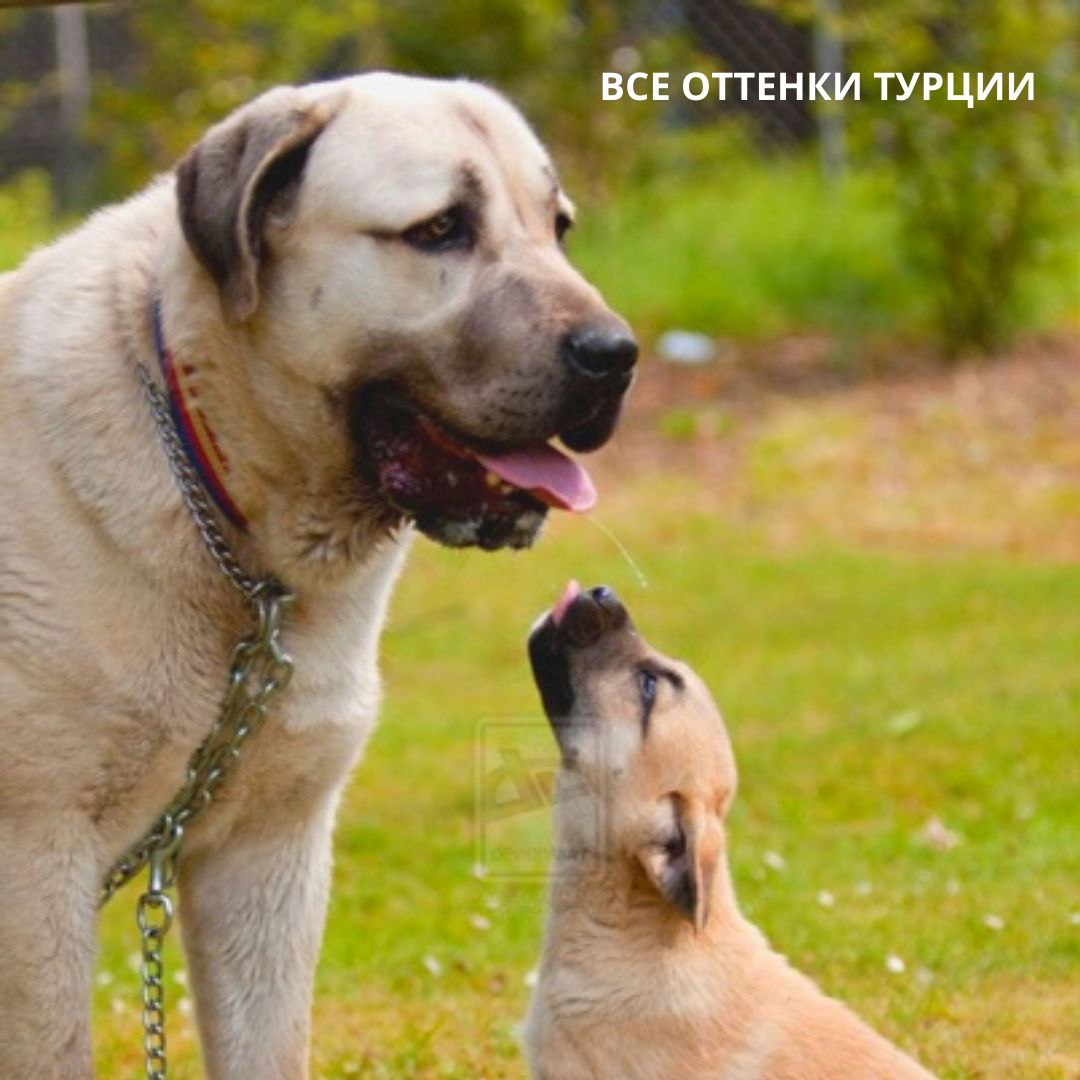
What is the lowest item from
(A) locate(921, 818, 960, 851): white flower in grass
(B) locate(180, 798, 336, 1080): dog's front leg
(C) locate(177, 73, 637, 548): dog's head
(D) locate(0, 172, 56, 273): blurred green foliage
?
(D) locate(0, 172, 56, 273): blurred green foliage

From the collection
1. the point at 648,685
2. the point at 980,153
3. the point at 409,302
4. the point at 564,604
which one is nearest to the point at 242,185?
the point at 409,302

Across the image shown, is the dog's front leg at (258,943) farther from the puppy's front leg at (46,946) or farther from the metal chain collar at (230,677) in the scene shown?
the puppy's front leg at (46,946)

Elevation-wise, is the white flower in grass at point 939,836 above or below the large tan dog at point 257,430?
below

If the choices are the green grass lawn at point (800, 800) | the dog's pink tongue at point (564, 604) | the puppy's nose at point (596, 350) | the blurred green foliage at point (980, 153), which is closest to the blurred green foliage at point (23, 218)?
the green grass lawn at point (800, 800)

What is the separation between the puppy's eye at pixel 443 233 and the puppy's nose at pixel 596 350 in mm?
271

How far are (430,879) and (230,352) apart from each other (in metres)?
3.40

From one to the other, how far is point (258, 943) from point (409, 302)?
127 centimetres

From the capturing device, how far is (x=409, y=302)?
4012 millimetres

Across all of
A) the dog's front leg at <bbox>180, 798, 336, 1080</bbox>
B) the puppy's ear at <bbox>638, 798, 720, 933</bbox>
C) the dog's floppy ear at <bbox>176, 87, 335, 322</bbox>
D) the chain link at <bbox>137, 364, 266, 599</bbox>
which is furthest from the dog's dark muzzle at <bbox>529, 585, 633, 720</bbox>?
the dog's floppy ear at <bbox>176, 87, 335, 322</bbox>

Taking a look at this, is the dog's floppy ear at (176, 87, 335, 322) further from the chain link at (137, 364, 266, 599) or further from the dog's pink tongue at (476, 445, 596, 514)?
the dog's pink tongue at (476, 445, 596, 514)

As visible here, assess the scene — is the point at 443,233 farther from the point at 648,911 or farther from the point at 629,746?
the point at 648,911

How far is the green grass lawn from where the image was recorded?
5609 millimetres

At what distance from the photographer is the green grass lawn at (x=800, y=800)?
5.61 m

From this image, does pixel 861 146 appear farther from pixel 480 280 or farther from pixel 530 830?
pixel 480 280
